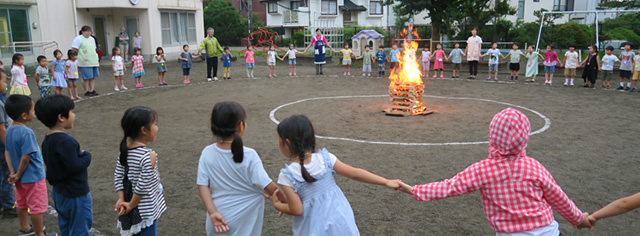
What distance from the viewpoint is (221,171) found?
3252mm

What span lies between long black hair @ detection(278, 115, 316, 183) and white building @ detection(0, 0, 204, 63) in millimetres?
21462

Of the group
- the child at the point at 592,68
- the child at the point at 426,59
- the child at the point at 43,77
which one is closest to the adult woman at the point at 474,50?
the child at the point at 426,59

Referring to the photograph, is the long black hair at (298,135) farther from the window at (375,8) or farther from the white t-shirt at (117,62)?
the window at (375,8)

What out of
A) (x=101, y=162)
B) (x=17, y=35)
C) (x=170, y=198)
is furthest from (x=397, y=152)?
(x=17, y=35)

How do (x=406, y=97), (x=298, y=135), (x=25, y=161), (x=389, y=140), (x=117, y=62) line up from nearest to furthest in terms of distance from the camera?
(x=298, y=135), (x=25, y=161), (x=389, y=140), (x=406, y=97), (x=117, y=62)

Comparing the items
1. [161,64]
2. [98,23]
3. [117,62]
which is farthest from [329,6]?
[117,62]

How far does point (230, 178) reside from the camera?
3252mm

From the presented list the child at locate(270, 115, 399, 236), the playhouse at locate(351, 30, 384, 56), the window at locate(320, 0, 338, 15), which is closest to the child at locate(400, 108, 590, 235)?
the child at locate(270, 115, 399, 236)

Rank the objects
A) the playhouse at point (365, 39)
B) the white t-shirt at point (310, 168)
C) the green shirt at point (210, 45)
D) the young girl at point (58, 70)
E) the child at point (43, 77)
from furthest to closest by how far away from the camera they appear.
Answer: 1. the playhouse at point (365, 39)
2. the green shirt at point (210, 45)
3. the young girl at point (58, 70)
4. the child at point (43, 77)
5. the white t-shirt at point (310, 168)

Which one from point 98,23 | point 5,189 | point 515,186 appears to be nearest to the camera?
point 515,186

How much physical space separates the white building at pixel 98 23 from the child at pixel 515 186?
22.4 metres

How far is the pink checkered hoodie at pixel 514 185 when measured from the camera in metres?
2.84

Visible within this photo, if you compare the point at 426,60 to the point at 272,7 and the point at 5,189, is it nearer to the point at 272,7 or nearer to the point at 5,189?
the point at 5,189

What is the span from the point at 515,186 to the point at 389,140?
243 inches
